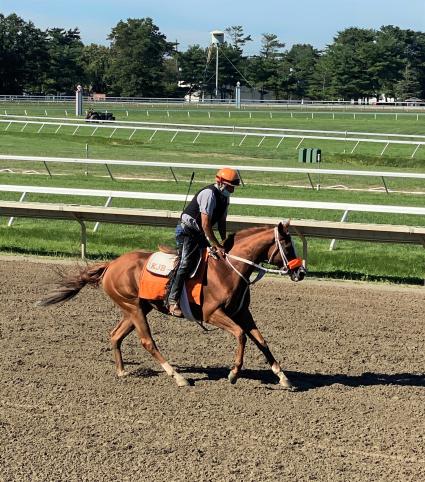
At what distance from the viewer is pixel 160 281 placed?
23.5ft

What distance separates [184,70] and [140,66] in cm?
929

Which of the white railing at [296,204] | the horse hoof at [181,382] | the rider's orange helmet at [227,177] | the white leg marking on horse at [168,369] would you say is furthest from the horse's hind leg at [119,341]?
the white railing at [296,204]

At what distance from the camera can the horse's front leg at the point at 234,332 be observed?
6.87m

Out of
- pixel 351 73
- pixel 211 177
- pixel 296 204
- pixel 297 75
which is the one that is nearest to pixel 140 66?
pixel 297 75

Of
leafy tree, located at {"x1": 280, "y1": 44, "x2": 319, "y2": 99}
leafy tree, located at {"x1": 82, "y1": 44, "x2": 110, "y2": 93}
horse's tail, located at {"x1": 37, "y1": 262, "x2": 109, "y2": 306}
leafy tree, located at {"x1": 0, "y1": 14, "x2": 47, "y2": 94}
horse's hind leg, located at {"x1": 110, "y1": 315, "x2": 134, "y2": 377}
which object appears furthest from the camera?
leafy tree, located at {"x1": 82, "y1": 44, "x2": 110, "y2": 93}

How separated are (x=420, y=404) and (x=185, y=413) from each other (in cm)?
179

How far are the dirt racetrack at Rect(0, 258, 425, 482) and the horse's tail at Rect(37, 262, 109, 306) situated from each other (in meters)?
0.54

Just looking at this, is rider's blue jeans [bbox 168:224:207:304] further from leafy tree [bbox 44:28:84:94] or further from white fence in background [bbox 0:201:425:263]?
leafy tree [bbox 44:28:84:94]

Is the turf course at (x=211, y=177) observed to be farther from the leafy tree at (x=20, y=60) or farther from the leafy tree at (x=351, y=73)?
the leafy tree at (x=20, y=60)

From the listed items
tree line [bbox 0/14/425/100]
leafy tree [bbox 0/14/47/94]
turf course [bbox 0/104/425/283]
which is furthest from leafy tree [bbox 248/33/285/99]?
turf course [bbox 0/104/425/283]

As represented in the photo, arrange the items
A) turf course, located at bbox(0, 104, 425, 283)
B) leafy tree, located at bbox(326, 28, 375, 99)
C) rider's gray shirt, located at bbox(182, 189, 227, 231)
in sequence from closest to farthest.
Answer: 1. rider's gray shirt, located at bbox(182, 189, 227, 231)
2. turf course, located at bbox(0, 104, 425, 283)
3. leafy tree, located at bbox(326, 28, 375, 99)

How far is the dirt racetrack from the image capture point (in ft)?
17.3

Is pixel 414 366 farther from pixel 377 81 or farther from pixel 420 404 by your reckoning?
pixel 377 81

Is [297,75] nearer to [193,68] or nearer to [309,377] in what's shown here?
[193,68]
